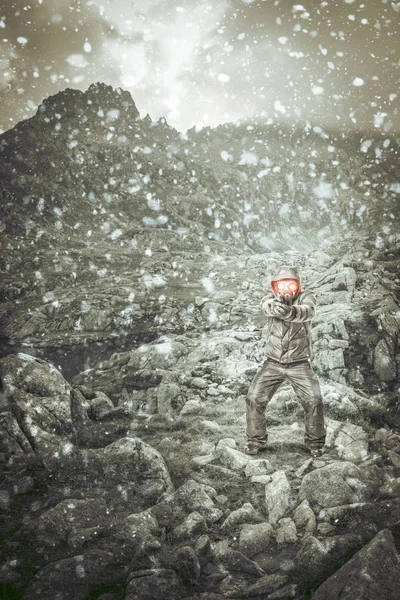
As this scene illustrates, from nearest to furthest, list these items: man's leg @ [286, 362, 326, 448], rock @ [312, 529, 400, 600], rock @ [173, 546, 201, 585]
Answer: rock @ [312, 529, 400, 600], rock @ [173, 546, 201, 585], man's leg @ [286, 362, 326, 448]

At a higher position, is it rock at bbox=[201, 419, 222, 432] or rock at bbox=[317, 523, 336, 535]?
rock at bbox=[201, 419, 222, 432]

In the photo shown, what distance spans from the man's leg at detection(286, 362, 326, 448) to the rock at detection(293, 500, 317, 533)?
114 cm

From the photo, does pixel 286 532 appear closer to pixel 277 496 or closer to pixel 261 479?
pixel 277 496

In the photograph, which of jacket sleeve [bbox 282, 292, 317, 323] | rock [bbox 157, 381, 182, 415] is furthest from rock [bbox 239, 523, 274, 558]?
rock [bbox 157, 381, 182, 415]

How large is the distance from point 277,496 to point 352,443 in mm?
1667

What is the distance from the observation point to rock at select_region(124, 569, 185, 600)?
2.39m

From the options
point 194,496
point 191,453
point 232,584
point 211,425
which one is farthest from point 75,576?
point 211,425

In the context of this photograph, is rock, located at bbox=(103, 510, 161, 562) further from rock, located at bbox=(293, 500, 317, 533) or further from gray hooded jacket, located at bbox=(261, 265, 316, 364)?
gray hooded jacket, located at bbox=(261, 265, 316, 364)

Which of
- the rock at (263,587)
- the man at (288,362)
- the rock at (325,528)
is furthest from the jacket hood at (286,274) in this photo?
the rock at (263,587)

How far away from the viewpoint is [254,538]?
3.06 m

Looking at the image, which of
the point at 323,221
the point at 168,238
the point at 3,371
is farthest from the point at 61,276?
the point at 323,221

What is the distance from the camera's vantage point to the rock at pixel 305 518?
3118mm

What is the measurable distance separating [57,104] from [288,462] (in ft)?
337

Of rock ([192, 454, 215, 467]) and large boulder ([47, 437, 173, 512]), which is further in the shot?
rock ([192, 454, 215, 467])
